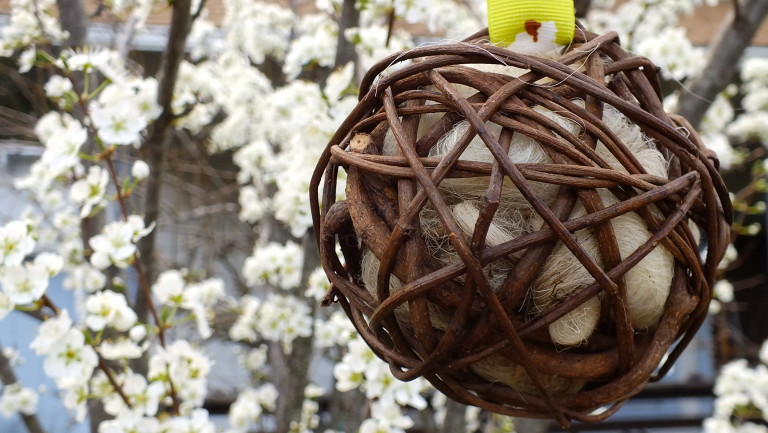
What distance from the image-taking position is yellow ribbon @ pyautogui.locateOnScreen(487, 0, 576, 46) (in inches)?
21.5

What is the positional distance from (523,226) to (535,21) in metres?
0.19

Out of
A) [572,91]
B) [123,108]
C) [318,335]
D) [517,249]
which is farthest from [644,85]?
[318,335]

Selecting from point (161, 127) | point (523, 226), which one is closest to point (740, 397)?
point (161, 127)

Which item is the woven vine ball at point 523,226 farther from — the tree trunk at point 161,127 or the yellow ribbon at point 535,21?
the tree trunk at point 161,127

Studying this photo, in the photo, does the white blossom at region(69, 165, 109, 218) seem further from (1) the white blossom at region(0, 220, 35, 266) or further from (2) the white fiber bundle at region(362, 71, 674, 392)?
(2) the white fiber bundle at region(362, 71, 674, 392)

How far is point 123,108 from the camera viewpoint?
91 centimetres

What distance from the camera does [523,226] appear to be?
45 centimetres

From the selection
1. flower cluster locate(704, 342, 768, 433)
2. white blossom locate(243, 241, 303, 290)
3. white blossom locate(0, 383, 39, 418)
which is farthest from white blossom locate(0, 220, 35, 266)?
flower cluster locate(704, 342, 768, 433)

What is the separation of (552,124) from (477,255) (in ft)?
0.32

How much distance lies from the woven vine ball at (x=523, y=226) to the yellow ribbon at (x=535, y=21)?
53 mm

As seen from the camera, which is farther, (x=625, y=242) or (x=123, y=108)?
(x=123, y=108)

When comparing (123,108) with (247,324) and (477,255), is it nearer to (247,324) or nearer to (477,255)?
(477,255)

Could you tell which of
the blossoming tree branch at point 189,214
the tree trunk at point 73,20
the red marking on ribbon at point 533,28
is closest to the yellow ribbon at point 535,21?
the red marking on ribbon at point 533,28

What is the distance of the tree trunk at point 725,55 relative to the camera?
1.26 m
